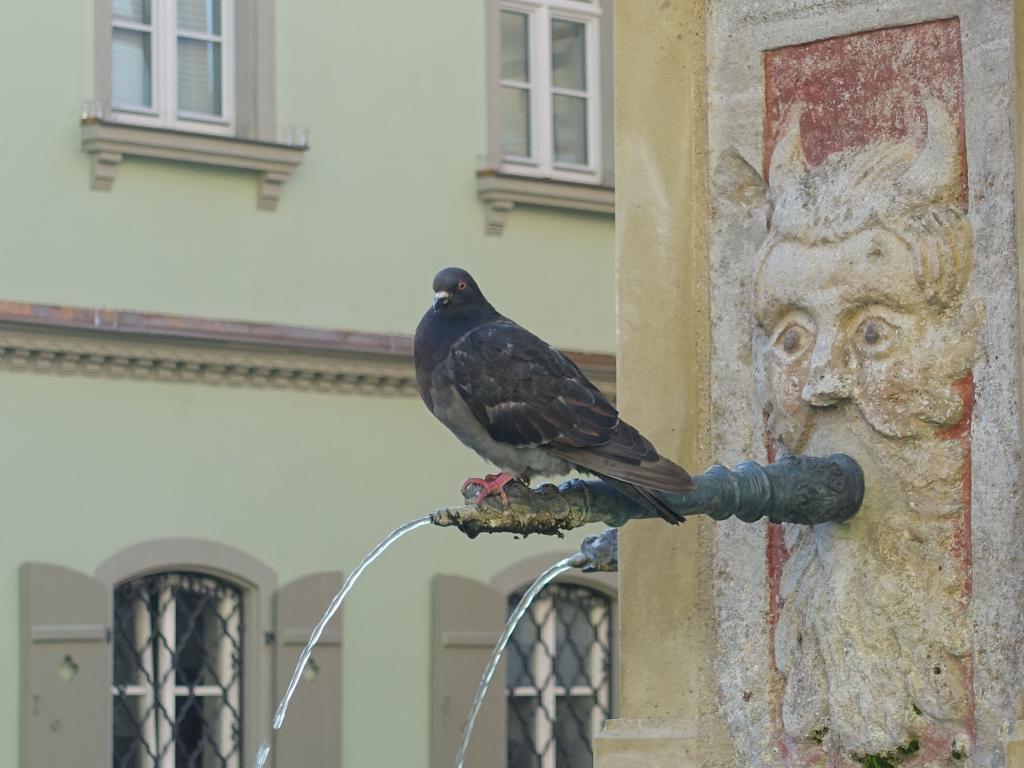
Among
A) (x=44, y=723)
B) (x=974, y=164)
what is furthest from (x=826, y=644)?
(x=44, y=723)

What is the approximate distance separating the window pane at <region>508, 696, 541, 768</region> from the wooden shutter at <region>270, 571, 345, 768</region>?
5.18 feet

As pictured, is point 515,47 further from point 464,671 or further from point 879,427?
point 879,427

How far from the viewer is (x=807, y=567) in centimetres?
505

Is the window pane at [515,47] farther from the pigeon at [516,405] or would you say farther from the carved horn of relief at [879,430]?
the carved horn of relief at [879,430]

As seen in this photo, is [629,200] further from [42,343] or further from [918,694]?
[42,343]

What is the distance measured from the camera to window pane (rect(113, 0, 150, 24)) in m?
15.5

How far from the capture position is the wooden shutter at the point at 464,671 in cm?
1641

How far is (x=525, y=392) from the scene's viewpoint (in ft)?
16.7

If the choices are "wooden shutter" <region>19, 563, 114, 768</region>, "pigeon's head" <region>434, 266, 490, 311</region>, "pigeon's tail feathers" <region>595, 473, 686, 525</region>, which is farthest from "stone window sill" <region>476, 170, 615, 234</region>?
"pigeon's tail feathers" <region>595, 473, 686, 525</region>

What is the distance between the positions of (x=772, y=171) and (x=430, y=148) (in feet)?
38.7

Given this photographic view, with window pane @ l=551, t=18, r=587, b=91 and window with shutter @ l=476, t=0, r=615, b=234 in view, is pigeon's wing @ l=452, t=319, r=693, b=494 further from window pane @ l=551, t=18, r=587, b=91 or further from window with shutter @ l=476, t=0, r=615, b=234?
window pane @ l=551, t=18, r=587, b=91

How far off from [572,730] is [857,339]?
41.3 ft

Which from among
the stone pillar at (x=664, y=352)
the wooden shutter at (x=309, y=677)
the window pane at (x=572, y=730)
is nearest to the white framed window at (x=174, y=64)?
the wooden shutter at (x=309, y=677)

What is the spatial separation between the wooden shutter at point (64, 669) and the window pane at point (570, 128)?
15.6ft
